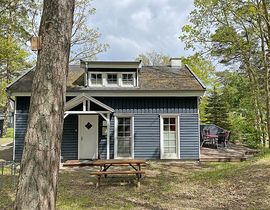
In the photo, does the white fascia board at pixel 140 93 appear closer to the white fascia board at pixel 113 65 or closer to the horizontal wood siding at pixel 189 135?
the horizontal wood siding at pixel 189 135

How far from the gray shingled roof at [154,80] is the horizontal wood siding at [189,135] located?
1.54 meters

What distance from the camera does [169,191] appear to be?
779 cm

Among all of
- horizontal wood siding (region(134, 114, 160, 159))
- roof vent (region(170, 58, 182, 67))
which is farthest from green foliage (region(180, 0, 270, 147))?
horizontal wood siding (region(134, 114, 160, 159))

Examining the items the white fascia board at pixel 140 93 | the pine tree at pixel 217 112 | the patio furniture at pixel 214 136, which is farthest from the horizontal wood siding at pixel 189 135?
the pine tree at pixel 217 112

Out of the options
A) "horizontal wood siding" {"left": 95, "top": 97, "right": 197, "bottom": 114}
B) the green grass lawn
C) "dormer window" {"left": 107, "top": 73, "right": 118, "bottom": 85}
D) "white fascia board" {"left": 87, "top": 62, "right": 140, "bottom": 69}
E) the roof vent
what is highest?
the roof vent

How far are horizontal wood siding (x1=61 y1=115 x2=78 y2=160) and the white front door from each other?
0.82ft

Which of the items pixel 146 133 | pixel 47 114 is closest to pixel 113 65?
pixel 146 133

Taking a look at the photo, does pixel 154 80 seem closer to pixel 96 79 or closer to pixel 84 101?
pixel 96 79

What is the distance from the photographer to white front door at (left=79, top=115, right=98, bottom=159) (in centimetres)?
1394

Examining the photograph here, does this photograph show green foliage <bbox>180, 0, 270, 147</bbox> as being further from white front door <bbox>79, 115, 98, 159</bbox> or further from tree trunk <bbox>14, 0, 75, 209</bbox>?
tree trunk <bbox>14, 0, 75, 209</bbox>

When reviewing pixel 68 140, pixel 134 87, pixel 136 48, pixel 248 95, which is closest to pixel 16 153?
pixel 68 140

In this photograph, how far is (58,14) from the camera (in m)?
3.85

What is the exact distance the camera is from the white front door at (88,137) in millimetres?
13938

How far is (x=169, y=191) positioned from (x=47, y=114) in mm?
5219
